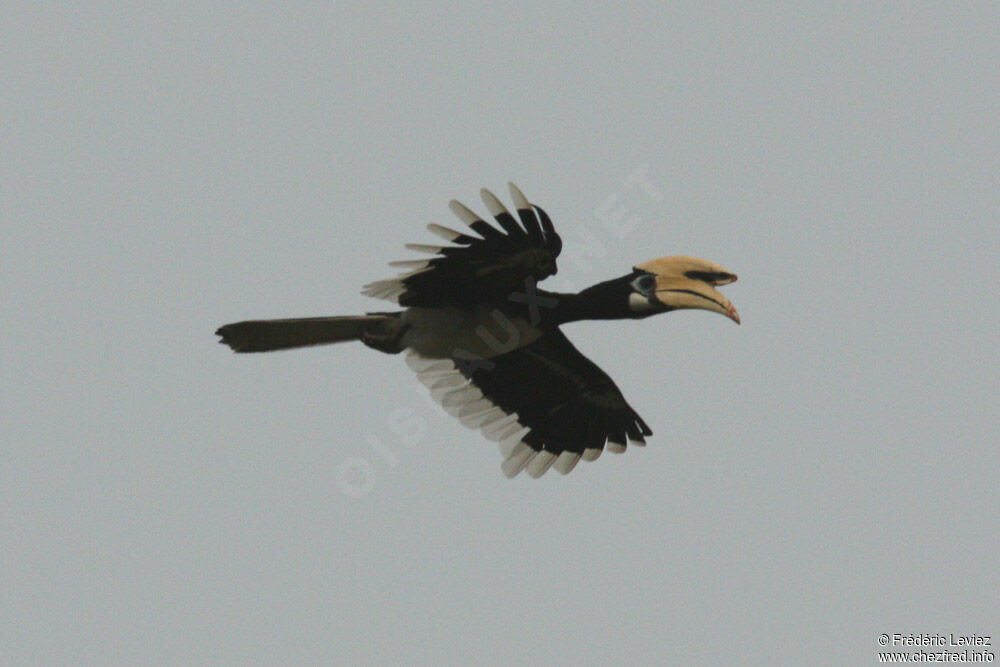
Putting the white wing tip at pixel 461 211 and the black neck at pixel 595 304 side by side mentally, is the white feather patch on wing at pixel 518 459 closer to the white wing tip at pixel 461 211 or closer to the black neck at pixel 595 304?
the black neck at pixel 595 304

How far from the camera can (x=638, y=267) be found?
8305 millimetres

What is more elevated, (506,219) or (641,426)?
(506,219)

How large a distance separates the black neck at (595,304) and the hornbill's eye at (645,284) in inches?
1.6

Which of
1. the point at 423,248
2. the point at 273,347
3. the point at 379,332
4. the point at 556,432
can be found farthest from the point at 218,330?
the point at 556,432

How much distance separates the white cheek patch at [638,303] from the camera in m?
8.22

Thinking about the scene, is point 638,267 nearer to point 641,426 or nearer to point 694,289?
point 694,289

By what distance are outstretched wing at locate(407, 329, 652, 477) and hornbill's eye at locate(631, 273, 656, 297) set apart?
0.63 meters

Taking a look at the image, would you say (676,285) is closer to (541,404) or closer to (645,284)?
(645,284)

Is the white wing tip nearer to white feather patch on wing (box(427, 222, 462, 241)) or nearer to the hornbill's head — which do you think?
white feather patch on wing (box(427, 222, 462, 241))

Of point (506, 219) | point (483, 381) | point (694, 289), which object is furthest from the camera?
point (483, 381)

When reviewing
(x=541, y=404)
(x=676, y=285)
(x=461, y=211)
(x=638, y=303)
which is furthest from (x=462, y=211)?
(x=541, y=404)

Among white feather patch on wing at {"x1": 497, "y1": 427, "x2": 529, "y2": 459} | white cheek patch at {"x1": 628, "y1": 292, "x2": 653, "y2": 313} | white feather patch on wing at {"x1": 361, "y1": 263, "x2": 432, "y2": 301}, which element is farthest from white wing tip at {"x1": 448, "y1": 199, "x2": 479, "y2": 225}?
white feather patch on wing at {"x1": 497, "y1": 427, "x2": 529, "y2": 459}

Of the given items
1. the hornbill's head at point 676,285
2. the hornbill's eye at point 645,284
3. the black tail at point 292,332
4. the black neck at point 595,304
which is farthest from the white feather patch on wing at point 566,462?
the black tail at point 292,332

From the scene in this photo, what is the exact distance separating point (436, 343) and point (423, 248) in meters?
0.92
